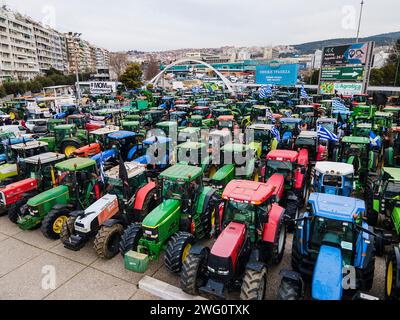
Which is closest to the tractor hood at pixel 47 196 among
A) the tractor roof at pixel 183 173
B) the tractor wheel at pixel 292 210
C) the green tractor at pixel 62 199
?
the green tractor at pixel 62 199

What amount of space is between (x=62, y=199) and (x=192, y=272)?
538 centimetres

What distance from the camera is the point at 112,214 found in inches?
313

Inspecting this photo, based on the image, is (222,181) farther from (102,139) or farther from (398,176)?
(102,139)

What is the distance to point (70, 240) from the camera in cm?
710

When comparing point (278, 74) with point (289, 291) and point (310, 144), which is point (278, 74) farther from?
point (289, 291)

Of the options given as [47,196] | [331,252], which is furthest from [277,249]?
[47,196]

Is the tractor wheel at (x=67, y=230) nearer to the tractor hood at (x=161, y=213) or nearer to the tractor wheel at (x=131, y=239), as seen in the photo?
the tractor wheel at (x=131, y=239)

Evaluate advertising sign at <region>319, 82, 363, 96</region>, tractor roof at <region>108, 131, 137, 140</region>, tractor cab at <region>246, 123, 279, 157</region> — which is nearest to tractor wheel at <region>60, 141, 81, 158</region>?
tractor roof at <region>108, 131, 137, 140</region>

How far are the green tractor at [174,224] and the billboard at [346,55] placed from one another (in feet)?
90.2

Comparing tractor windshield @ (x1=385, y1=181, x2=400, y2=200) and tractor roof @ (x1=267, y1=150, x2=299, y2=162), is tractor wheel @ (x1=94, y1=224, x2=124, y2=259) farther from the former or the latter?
tractor windshield @ (x1=385, y1=181, x2=400, y2=200)

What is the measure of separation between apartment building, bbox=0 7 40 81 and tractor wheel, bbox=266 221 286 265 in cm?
7073

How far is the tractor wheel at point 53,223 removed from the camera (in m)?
7.74

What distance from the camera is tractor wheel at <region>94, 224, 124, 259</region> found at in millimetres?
6805

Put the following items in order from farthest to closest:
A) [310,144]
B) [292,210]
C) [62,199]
Answer: [310,144] < [62,199] < [292,210]
